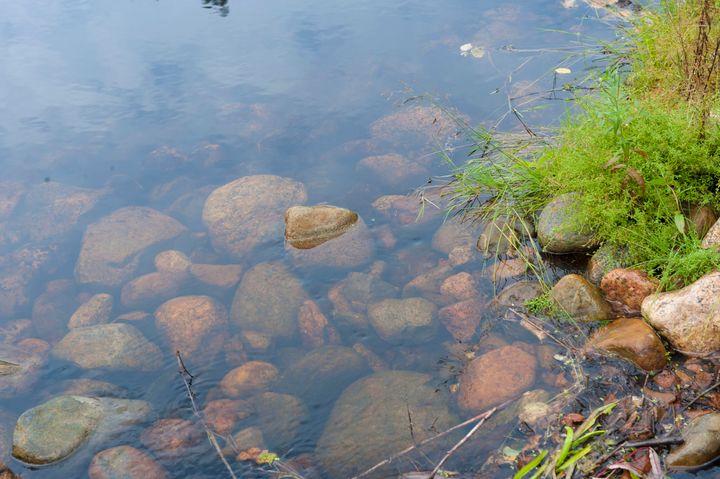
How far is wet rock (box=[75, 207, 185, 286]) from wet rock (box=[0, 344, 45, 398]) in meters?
1.00

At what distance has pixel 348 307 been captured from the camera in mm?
5012

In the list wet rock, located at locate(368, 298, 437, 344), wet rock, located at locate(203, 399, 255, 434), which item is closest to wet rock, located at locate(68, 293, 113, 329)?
wet rock, located at locate(203, 399, 255, 434)

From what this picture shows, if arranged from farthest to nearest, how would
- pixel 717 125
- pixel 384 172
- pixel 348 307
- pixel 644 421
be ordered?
pixel 384 172
pixel 348 307
pixel 717 125
pixel 644 421

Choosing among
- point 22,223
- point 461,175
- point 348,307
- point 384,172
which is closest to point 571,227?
point 461,175

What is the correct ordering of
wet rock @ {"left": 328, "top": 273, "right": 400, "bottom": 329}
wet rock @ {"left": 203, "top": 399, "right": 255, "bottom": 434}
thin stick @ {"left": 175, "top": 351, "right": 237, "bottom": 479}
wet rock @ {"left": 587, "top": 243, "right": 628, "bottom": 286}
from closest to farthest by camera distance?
thin stick @ {"left": 175, "top": 351, "right": 237, "bottom": 479}, wet rock @ {"left": 203, "top": 399, "right": 255, "bottom": 434}, wet rock @ {"left": 587, "top": 243, "right": 628, "bottom": 286}, wet rock @ {"left": 328, "top": 273, "right": 400, "bottom": 329}

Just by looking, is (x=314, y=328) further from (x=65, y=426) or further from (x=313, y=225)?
(x=65, y=426)

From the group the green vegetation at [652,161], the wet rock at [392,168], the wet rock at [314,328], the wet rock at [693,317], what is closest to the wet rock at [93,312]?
the wet rock at [314,328]

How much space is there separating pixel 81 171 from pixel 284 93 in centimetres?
282

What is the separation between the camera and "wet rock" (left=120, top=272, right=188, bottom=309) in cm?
548

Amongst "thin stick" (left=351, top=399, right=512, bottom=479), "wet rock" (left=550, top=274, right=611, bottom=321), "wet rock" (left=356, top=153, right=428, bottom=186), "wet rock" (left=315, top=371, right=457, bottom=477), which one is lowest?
"wet rock" (left=315, top=371, right=457, bottom=477)

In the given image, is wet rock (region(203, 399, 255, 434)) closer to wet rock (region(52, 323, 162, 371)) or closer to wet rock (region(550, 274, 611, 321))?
wet rock (region(52, 323, 162, 371))

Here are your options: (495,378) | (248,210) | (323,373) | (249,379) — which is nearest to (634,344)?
(495,378)

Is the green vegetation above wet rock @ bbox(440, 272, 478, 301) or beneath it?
above

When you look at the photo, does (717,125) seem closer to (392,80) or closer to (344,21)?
(392,80)
